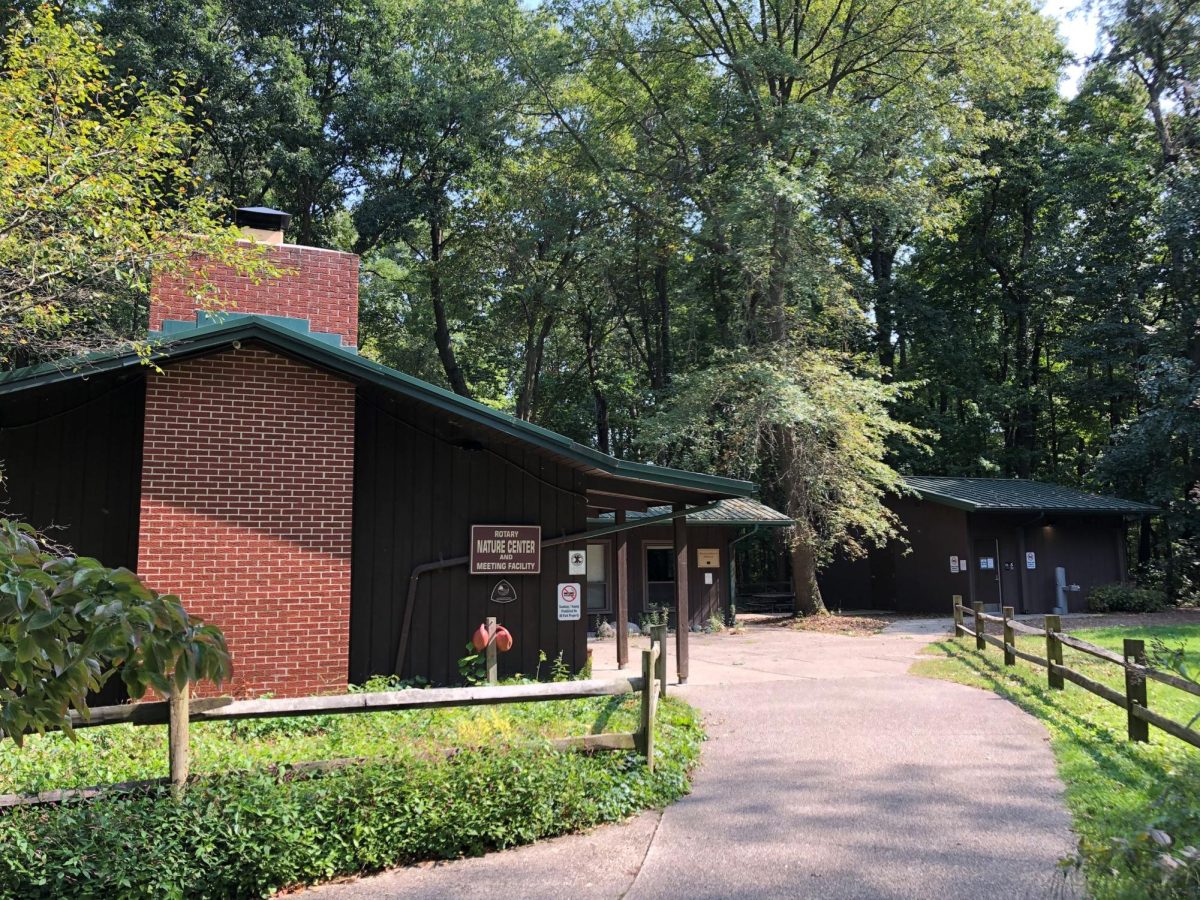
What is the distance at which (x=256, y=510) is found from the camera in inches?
352

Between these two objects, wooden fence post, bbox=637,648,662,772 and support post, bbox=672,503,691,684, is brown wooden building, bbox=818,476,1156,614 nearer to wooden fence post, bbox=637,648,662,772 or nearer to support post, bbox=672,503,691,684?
support post, bbox=672,503,691,684

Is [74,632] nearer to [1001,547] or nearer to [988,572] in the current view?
[988,572]

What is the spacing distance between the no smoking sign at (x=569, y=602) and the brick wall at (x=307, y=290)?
4.74m

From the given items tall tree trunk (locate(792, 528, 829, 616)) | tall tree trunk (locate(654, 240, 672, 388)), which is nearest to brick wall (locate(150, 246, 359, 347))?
tall tree trunk (locate(792, 528, 829, 616))

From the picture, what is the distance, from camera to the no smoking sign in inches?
422

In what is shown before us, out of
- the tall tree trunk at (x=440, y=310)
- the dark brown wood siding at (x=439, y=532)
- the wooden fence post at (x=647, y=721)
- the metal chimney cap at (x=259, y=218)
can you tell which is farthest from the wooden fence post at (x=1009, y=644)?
the tall tree trunk at (x=440, y=310)

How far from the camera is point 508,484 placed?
10.5 meters

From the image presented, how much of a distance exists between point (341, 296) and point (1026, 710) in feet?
33.2

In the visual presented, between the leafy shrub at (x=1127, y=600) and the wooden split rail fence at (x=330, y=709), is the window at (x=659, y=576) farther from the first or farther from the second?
the wooden split rail fence at (x=330, y=709)

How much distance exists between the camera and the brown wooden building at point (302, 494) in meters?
8.67

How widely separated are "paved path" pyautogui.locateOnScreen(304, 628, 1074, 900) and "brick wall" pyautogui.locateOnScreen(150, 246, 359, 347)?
7.45 meters

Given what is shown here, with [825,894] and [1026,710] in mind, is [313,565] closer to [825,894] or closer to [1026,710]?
[825,894]

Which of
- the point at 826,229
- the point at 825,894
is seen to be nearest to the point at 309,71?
the point at 826,229

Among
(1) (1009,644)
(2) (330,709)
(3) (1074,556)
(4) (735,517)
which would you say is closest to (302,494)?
(2) (330,709)
